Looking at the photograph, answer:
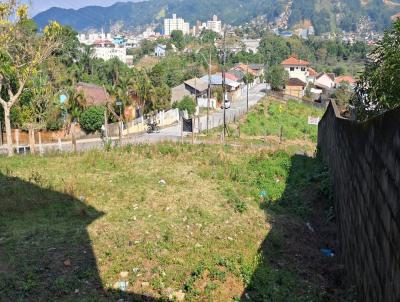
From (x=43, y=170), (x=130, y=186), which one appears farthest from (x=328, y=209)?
(x=43, y=170)

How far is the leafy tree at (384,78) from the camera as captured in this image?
27.5 ft

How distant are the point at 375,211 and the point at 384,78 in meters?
5.08

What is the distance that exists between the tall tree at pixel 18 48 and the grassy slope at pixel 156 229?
4046 mm

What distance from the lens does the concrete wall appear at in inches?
148

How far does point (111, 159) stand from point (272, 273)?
9046mm

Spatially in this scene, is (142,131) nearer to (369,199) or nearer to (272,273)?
(272,273)

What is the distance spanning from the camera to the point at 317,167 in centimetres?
1509

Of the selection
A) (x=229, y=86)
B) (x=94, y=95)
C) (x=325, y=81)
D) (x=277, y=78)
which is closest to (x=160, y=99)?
(x=94, y=95)

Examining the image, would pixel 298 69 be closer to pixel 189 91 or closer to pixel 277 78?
pixel 277 78

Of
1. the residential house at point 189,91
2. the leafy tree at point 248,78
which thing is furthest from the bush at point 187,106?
the leafy tree at point 248,78

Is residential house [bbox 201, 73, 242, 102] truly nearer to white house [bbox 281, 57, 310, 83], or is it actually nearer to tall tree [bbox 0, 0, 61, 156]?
white house [bbox 281, 57, 310, 83]

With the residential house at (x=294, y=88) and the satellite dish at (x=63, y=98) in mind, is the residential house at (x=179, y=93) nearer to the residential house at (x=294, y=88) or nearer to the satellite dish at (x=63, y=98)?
the satellite dish at (x=63, y=98)

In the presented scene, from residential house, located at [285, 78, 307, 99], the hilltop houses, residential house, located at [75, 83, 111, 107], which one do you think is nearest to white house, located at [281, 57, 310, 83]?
the hilltop houses

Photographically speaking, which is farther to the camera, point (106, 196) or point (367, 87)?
point (106, 196)
